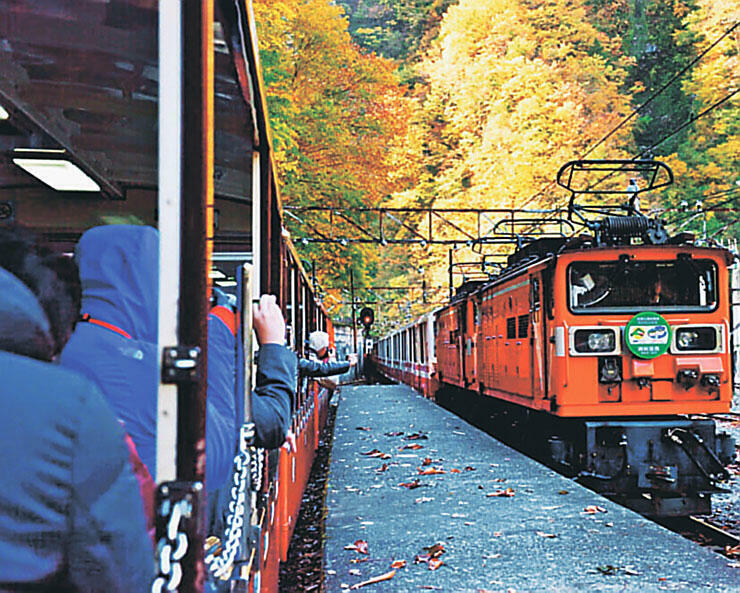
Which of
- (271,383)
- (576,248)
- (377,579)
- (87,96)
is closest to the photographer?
(87,96)

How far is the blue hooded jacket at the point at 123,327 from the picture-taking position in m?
1.57

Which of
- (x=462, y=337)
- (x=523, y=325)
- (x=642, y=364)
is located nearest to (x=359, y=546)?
(x=642, y=364)

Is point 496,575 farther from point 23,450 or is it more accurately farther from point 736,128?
point 736,128

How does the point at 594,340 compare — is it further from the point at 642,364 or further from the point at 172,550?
the point at 172,550

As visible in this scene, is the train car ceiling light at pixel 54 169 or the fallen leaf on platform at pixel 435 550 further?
the fallen leaf on platform at pixel 435 550

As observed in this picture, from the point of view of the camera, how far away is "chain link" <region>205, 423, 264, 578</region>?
2.26 meters

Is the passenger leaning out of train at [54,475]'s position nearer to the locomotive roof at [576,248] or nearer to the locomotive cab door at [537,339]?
the locomotive roof at [576,248]

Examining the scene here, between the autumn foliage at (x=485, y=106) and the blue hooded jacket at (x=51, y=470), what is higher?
the autumn foliage at (x=485, y=106)

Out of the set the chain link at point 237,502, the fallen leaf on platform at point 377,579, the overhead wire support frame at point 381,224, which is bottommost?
the fallen leaf on platform at point 377,579

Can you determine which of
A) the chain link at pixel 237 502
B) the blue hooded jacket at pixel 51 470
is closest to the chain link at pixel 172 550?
the blue hooded jacket at pixel 51 470

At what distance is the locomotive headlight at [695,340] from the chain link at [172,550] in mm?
8293

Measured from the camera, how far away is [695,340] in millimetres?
9047

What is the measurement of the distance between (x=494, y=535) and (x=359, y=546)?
1.11 meters

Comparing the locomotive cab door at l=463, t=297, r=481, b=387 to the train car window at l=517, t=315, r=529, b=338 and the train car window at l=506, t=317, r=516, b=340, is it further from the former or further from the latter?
the train car window at l=517, t=315, r=529, b=338
